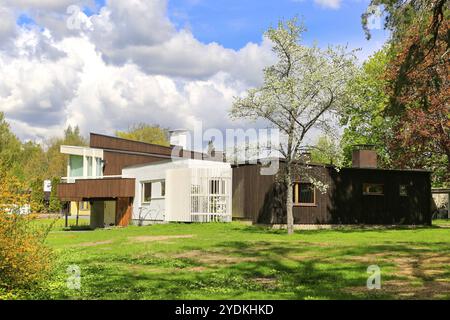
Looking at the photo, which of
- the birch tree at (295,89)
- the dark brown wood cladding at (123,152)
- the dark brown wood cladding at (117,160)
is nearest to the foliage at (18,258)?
the birch tree at (295,89)

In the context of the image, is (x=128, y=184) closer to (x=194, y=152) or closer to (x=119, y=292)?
(x=194, y=152)

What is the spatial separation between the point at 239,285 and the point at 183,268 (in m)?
2.60

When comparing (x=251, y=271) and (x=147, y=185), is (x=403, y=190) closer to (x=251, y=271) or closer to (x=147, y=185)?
(x=147, y=185)

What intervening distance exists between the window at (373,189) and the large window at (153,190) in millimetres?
11548

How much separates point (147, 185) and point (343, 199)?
11913mm

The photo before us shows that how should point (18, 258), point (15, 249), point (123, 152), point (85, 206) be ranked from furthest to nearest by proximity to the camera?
point (85, 206) < point (123, 152) < point (18, 258) < point (15, 249)

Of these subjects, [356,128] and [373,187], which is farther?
[356,128]

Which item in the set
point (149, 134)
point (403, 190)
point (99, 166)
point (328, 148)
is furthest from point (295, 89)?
point (149, 134)

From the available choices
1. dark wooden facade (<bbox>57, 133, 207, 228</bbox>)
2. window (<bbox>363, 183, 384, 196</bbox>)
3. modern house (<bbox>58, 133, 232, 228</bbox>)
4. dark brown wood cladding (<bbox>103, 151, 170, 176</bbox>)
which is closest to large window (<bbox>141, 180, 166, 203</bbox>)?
modern house (<bbox>58, 133, 232, 228</bbox>)

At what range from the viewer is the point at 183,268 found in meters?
11.8

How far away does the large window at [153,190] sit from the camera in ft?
102

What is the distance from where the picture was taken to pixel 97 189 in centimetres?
3259
